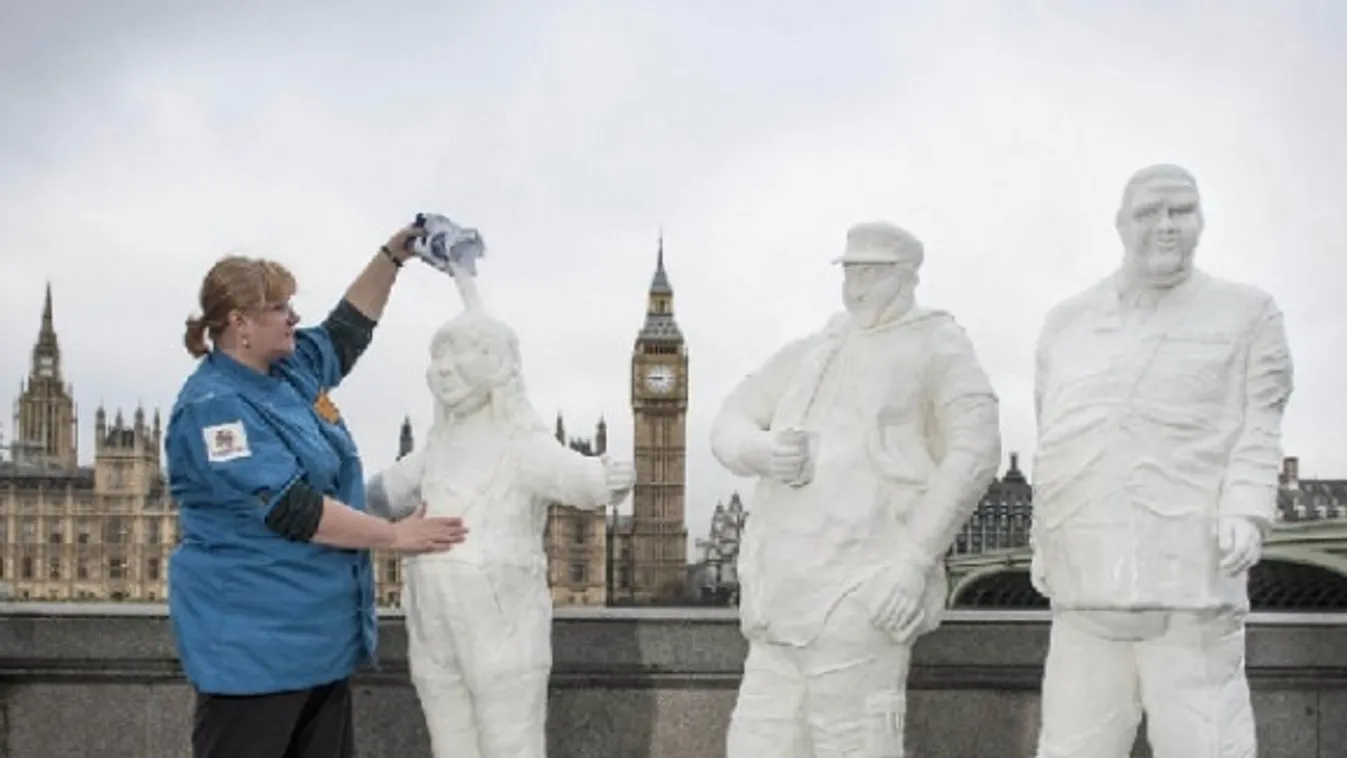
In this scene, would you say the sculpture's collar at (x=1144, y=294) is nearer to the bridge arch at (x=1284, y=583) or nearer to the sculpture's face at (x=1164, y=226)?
the sculpture's face at (x=1164, y=226)

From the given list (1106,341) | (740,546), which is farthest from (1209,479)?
(740,546)

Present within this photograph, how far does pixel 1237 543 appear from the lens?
514cm

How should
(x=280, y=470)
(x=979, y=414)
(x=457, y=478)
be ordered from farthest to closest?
(x=457, y=478)
(x=979, y=414)
(x=280, y=470)

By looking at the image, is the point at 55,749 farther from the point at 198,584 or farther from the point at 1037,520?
the point at 1037,520

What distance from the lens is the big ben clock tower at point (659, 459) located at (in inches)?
3656

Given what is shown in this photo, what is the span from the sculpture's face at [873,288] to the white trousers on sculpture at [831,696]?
37.0 inches

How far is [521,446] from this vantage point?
6.03 m

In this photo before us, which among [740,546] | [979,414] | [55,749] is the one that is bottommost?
[55,749]

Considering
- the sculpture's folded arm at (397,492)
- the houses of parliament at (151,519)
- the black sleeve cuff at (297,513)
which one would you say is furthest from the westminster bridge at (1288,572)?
the houses of parliament at (151,519)

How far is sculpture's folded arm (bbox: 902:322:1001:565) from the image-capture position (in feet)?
18.1

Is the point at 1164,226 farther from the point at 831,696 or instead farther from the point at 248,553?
the point at 248,553

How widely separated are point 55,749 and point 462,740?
2.30 m

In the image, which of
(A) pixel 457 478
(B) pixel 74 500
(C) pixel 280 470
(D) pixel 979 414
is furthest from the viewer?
(B) pixel 74 500

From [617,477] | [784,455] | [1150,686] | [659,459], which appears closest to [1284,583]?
[1150,686]
